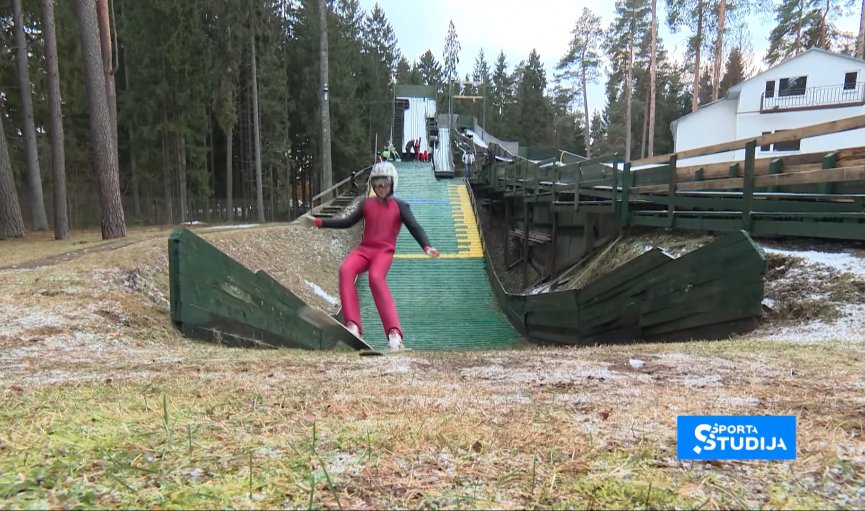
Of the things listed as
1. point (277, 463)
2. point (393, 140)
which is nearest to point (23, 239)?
point (277, 463)

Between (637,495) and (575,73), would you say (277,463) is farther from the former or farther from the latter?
(575,73)

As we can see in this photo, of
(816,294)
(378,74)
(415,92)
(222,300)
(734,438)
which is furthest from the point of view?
(378,74)

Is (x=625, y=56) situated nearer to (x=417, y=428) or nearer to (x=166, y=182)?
(x=166, y=182)

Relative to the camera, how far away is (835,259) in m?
5.76

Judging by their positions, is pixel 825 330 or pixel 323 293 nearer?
pixel 825 330

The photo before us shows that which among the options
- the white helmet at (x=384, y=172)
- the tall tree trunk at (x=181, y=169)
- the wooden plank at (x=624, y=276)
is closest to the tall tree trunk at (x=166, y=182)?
the tall tree trunk at (x=181, y=169)

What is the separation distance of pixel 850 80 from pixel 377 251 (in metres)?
28.1

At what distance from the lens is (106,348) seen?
4.35 meters

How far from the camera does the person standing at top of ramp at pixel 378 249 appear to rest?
6.15m

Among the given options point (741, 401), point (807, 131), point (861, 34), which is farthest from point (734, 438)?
point (861, 34)

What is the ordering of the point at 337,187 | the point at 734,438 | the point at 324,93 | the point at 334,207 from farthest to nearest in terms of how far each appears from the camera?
the point at 337,187 → the point at 324,93 → the point at 334,207 → the point at 734,438

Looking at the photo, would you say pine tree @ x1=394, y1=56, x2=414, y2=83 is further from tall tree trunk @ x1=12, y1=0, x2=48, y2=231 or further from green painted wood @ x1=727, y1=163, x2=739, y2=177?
green painted wood @ x1=727, y1=163, x2=739, y2=177

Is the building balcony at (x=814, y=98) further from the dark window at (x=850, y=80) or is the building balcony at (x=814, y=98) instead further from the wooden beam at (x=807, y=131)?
the wooden beam at (x=807, y=131)

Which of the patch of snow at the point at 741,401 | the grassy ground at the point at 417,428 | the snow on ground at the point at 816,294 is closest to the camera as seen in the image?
the grassy ground at the point at 417,428
